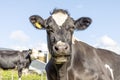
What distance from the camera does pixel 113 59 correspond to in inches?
372

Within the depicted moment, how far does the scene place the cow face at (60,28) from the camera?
6.30 meters

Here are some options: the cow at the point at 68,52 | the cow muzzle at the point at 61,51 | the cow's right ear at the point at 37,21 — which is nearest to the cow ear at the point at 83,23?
the cow at the point at 68,52

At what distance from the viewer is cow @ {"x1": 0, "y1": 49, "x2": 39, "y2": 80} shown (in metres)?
28.0

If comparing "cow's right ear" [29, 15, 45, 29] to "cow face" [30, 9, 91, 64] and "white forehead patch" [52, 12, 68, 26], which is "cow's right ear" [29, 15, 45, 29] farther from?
"white forehead patch" [52, 12, 68, 26]

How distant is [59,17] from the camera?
695 cm

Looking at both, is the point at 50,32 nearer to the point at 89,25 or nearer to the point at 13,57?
the point at 89,25

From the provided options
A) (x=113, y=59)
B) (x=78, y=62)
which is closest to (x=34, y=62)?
(x=113, y=59)

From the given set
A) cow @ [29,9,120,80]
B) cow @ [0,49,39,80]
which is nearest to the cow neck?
cow @ [29,9,120,80]

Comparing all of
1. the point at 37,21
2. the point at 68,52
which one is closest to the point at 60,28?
the point at 68,52

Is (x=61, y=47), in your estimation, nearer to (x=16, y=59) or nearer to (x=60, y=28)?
(x=60, y=28)

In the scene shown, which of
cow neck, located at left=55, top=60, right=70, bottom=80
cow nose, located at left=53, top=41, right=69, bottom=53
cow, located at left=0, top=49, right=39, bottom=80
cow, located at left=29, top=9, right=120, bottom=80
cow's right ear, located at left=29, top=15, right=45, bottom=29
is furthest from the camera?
cow, located at left=0, top=49, right=39, bottom=80

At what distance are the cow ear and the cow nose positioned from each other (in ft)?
3.70

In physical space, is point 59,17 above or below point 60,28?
above

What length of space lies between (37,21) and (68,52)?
1.28 m
